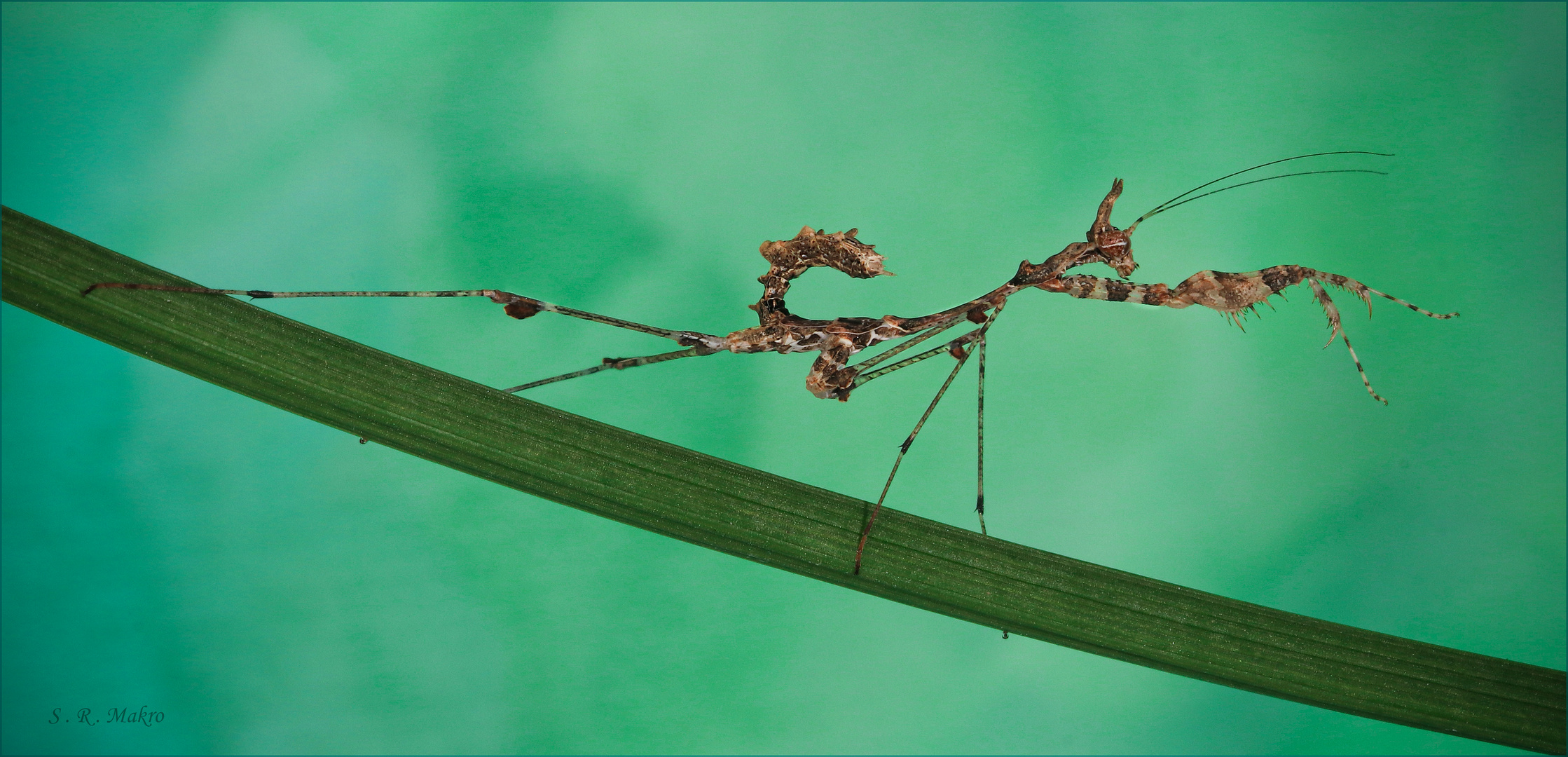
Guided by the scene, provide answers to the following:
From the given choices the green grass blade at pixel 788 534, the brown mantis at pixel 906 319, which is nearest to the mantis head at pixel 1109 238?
the brown mantis at pixel 906 319

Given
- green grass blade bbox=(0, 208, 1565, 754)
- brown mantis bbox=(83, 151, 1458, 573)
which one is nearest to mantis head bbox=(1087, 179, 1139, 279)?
brown mantis bbox=(83, 151, 1458, 573)

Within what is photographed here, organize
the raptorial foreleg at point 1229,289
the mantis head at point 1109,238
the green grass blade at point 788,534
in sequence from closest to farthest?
the green grass blade at point 788,534 → the raptorial foreleg at point 1229,289 → the mantis head at point 1109,238

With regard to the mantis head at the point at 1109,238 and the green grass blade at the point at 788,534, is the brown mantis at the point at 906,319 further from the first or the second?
the green grass blade at the point at 788,534

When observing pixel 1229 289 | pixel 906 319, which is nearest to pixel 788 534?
pixel 906 319

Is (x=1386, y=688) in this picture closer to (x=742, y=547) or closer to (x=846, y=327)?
(x=742, y=547)

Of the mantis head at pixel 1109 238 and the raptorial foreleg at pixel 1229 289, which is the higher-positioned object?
the mantis head at pixel 1109 238

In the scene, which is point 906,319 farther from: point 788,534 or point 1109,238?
point 788,534

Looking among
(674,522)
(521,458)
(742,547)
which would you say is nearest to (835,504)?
(742,547)
